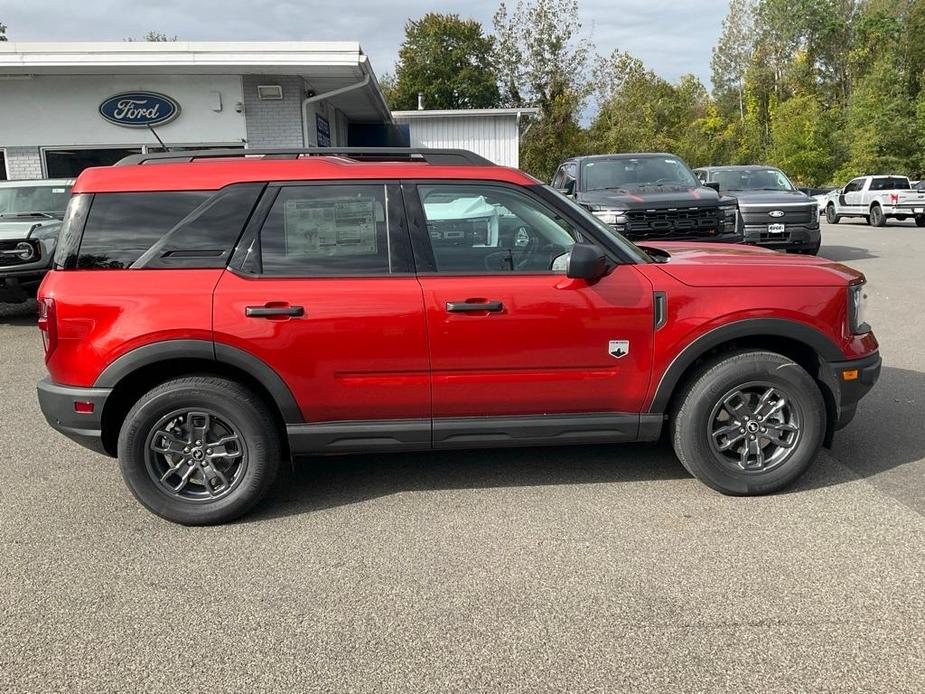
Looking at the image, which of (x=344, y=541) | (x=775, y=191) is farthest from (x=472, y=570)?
(x=775, y=191)

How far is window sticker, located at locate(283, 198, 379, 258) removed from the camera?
3.80m

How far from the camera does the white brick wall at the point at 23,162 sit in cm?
1394

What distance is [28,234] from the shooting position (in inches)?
349

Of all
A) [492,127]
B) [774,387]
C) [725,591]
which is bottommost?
[725,591]

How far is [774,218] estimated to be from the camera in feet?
41.8

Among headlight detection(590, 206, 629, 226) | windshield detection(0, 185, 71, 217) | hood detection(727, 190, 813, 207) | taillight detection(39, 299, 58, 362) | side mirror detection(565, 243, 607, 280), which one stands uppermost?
windshield detection(0, 185, 71, 217)

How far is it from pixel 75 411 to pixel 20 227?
21.4ft

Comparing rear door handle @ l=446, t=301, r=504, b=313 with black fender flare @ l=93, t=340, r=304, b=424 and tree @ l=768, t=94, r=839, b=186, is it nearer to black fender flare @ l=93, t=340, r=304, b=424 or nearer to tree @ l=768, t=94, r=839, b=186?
black fender flare @ l=93, t=340, r=304, b=424

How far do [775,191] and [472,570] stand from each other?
12.7 meters

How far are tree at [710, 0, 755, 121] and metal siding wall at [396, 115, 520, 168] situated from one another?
47.3m

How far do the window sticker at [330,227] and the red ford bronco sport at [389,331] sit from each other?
11 millimetres

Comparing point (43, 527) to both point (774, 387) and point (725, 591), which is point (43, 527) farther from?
point (774, 387)

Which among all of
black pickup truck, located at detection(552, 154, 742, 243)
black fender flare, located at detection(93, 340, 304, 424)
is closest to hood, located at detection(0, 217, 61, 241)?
black fender flare, located at detection(93, 340, 304, 424)

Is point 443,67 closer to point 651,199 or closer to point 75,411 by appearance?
point 651,199
